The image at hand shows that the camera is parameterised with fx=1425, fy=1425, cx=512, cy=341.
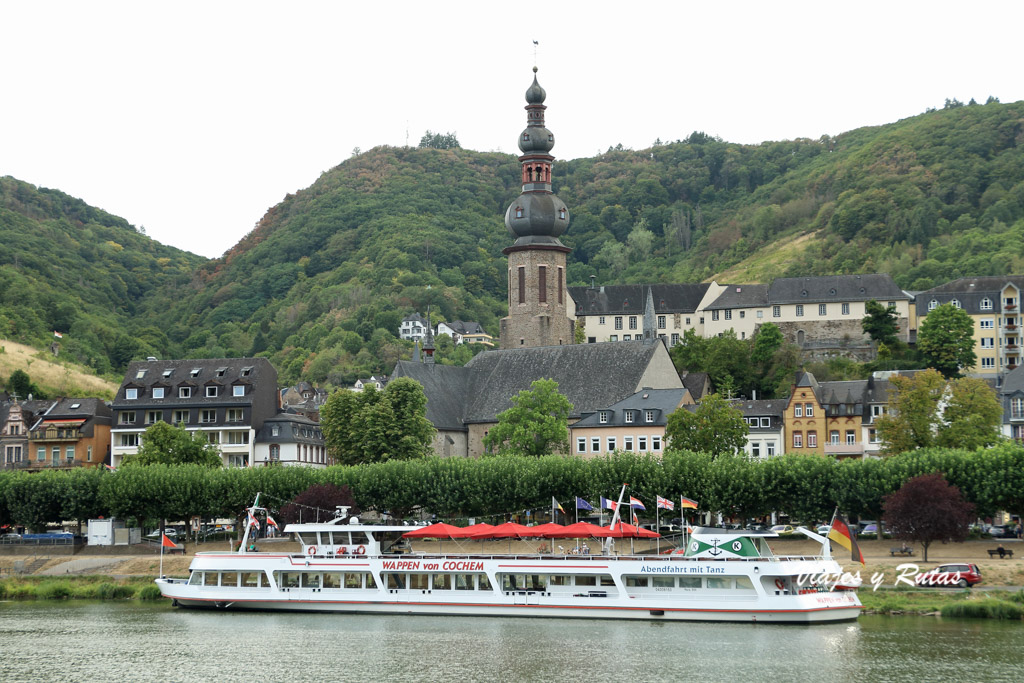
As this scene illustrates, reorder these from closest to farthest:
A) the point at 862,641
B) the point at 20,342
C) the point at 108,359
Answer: the point at 862,641 < the point at 20,342 < the point at 108,359

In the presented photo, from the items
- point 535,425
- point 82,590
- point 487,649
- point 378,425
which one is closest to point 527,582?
point 487,649

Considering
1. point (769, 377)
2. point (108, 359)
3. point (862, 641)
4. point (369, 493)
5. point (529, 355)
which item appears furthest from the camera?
point (108, 359)

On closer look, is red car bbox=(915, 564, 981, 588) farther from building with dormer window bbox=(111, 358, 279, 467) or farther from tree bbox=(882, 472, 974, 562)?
building with dormer window bbox=(111, 358, 279, 467)

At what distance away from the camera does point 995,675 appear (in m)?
48.0

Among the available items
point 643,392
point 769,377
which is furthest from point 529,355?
point 769,377

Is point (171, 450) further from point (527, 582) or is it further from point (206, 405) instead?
point (527, 582)

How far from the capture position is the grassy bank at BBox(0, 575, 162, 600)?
75625mm

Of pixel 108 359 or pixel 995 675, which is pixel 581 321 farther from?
pixel 995 675

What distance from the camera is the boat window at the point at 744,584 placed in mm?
62812

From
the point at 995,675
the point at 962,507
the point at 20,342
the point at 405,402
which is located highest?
the point at 20,342

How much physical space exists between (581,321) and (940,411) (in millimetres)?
66252

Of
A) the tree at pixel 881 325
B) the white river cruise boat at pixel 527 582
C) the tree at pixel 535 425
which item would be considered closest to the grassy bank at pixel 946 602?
the white river cruise boat at pixel 527 582

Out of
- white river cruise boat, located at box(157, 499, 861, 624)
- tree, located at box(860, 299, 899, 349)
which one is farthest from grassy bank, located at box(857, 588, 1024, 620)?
tree, located at box(860, 299, 899, 349)

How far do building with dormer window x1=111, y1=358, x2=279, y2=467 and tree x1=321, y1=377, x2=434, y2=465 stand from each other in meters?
9.56
